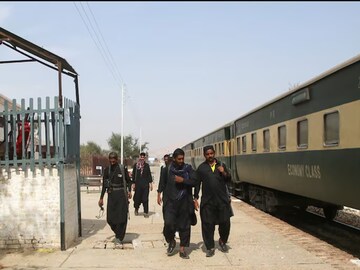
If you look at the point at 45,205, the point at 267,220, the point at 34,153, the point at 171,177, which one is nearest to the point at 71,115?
the point at 34,153

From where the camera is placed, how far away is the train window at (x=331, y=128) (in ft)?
24.5

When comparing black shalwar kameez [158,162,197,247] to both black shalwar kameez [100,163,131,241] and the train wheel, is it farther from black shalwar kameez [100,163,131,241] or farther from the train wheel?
the train wheel

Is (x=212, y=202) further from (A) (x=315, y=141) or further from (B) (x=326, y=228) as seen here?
(B) (x=326, y=228)

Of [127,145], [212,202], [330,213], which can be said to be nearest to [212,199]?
[212,202]

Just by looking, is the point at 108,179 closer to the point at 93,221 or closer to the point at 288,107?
the point at 93,221

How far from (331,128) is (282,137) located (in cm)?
312

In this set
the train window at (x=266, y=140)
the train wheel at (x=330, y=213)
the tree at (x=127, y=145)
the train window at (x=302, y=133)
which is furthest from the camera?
the tree at (x=127, y=145)

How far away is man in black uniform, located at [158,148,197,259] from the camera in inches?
287

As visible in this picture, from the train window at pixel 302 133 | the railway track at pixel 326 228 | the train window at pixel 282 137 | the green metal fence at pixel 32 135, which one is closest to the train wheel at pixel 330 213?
the railway track at pixel 326 228

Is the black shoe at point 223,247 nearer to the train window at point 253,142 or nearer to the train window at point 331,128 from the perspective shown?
the train window at point 331,128

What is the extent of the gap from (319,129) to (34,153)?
4.87 metres

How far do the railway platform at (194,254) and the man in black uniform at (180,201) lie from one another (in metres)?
0.39

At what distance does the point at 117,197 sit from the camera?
859 centimetres

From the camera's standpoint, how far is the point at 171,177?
24.2 feet
